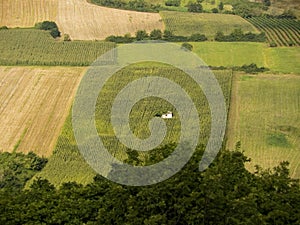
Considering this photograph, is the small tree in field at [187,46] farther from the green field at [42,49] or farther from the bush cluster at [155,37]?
the green field at [42,49]

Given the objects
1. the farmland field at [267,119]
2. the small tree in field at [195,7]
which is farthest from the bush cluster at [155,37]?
the farmland field at [267,119]

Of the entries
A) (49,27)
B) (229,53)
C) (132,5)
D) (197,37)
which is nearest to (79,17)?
(49,27)

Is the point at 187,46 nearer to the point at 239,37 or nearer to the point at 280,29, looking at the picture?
the point at 239,37

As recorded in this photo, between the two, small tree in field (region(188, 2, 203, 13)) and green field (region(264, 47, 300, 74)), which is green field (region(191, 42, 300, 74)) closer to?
green field (region(264, 47, 300, 74))

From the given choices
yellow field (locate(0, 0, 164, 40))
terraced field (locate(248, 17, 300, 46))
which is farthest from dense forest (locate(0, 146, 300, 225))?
yellow field (locate(0, 0, 164, 40))

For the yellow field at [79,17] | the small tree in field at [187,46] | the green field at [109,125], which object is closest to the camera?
the green field at [109,125]
